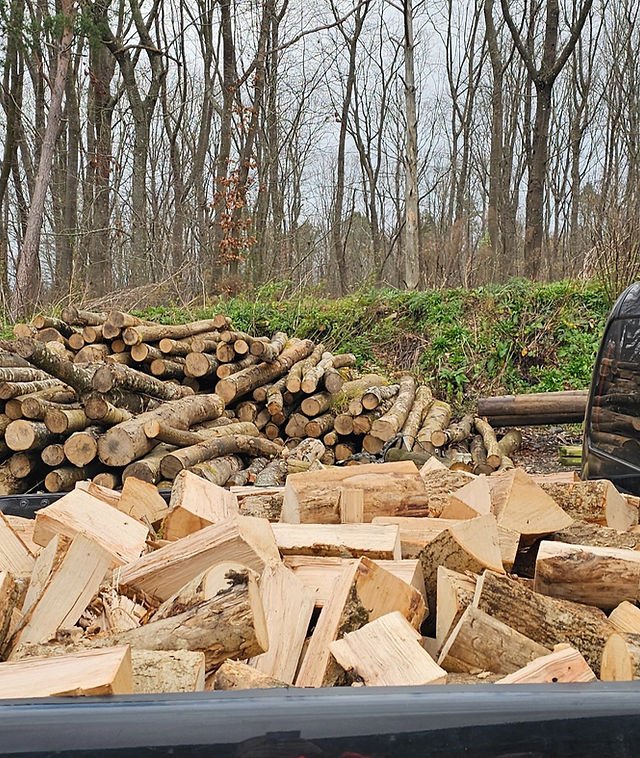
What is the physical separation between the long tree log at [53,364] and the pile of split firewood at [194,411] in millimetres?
12

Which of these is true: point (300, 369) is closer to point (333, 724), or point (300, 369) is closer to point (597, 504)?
point (597, 504)

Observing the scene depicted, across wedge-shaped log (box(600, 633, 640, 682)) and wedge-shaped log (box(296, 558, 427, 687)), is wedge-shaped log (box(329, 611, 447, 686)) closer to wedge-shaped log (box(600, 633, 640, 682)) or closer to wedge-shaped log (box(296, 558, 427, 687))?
wedge-shaped log (box(296, 558, 427, 687))

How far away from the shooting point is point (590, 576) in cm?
179

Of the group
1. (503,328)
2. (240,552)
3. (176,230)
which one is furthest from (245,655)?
(176,230)

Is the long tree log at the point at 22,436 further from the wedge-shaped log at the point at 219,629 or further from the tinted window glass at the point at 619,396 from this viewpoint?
the wedge-shaped log at the point at 219,629

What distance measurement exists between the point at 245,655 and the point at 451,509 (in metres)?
1.15

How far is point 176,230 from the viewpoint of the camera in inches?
687

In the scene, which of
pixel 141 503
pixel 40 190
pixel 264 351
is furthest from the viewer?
pixel 40 190

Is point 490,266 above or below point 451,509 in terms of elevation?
above

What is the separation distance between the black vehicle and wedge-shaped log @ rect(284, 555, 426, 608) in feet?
4.34

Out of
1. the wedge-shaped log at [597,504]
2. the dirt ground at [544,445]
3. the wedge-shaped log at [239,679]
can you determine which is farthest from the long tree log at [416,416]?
the wedge-shaped log at [239,679]

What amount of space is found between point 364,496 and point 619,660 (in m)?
1.20

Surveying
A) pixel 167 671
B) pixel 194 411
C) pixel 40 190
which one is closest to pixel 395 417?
pixel 194 411

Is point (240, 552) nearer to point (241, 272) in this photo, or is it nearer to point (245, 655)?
point (245, 655)
